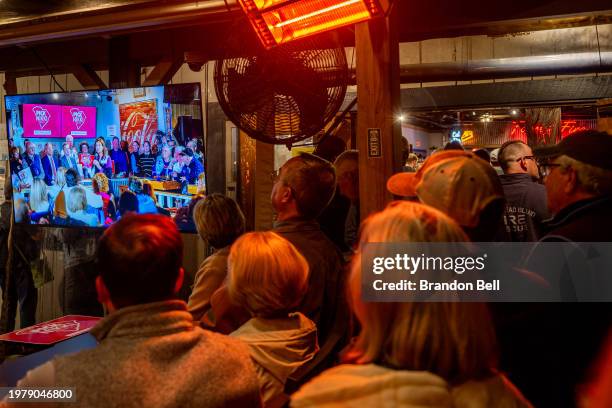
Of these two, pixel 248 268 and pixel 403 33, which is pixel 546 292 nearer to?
pixel 248 268

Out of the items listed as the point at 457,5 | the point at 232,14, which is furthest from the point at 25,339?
the point at 457,5

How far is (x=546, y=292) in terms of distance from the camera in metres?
2.05

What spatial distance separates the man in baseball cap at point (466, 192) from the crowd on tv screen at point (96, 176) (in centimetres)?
316

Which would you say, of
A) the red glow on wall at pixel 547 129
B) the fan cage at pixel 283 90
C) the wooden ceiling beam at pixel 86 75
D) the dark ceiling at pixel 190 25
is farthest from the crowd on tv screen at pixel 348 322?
the red glow on wall at pixel 547 129

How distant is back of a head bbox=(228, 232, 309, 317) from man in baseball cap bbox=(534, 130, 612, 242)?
1.13 metres

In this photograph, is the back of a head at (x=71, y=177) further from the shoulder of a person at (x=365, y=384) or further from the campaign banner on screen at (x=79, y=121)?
Answer: the shoulder of a person at (x=365, y=384)

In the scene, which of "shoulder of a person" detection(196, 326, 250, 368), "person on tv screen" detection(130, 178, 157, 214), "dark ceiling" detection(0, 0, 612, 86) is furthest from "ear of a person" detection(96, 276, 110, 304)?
"person on tv screen" detection(130, 178, 157, 214)

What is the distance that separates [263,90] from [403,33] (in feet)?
4.94

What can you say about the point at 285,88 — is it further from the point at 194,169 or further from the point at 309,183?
the point at 194,169

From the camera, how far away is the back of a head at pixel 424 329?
122 cm

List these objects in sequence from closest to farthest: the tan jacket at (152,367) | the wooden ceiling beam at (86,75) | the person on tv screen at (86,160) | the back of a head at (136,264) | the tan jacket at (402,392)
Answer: the tan jacket at (402,392)
the tan jacket at (152,367)
the back of a head at (136,264)
the person on tv screen at (86,160)
the wooden ceiling beam at (86,75)

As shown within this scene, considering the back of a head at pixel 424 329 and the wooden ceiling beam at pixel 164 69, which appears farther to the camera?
the wooden ceiling beam at pixel 164 69

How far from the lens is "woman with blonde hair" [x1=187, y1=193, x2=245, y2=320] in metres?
3.34

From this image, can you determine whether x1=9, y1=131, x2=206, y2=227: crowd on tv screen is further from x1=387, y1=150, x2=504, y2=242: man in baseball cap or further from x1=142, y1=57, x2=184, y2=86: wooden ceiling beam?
x1=387, y1=150, x2=504, y2=242: man in baseball cap
